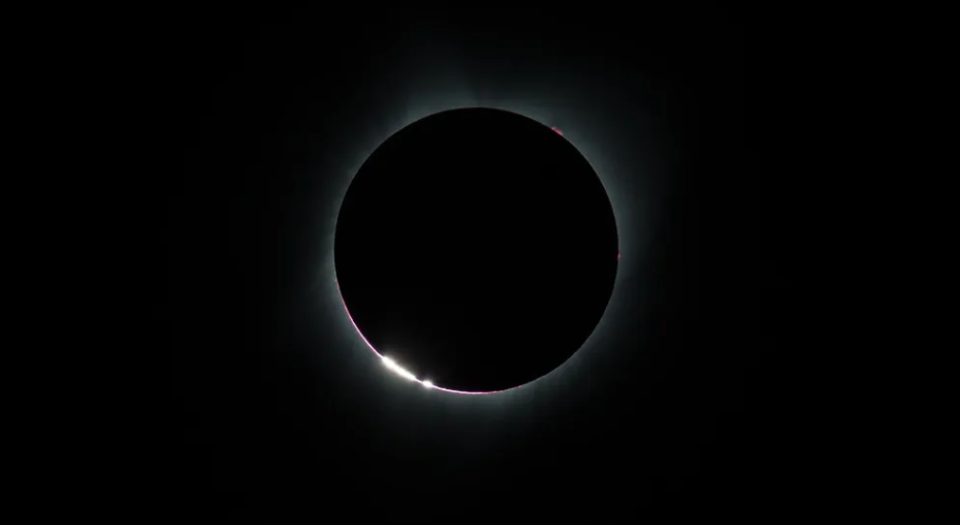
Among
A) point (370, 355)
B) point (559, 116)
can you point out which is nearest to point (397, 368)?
point (370, 355)

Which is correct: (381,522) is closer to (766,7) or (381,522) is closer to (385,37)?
(385,37)

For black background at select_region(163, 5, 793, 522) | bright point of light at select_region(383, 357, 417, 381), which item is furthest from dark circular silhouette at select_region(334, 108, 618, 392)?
black background at select_region(163, 5, 793, 522)

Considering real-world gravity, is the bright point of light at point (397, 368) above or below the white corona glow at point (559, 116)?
below

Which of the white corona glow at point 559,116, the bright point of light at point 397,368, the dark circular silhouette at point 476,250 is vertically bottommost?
the bright point of light at point 397,368

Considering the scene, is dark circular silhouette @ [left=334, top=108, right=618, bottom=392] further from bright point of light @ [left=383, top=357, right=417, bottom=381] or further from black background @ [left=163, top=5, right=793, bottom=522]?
black background @ [left=163, top=5, right=793, bottom=522]

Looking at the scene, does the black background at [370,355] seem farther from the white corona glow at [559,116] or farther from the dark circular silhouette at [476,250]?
the dark circular silhouette at [476,250]

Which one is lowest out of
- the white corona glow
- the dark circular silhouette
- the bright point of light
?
the bright point of light

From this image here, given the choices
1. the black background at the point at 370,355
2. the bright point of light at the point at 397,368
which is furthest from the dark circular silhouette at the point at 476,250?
the black background at the point at 370,355
